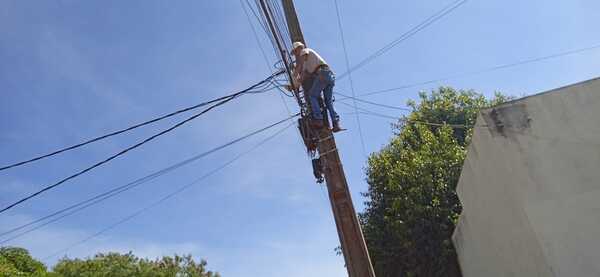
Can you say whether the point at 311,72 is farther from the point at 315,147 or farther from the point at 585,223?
the point at 585,223

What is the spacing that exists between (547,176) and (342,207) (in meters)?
4.19

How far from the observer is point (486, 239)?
968 cm

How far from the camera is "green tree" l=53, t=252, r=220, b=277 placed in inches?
770

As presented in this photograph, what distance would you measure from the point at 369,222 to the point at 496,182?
747 cm

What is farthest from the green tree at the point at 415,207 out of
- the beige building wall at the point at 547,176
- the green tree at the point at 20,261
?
the green tree at the point at 20,261

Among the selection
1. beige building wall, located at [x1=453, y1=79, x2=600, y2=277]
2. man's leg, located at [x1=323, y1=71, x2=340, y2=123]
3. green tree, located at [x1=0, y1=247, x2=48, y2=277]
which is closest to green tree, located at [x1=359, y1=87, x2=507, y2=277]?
beige building wall, located at [x1=453, y1=79, x2=600, y2=277]

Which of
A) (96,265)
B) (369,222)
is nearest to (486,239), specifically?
(369,222)

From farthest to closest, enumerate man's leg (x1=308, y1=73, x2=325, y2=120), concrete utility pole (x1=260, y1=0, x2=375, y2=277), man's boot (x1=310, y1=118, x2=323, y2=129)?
man's leg (x1=308, y1=73, x2=325, y2=120), man's boot (x1=310, y1=118, x2=323, y2=129), concrete utility pole (x1=260, y1=0, x2=375, y2=277)

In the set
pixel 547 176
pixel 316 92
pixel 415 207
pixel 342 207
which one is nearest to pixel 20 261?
pixel 415 207

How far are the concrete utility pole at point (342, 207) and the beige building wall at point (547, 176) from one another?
3755mm

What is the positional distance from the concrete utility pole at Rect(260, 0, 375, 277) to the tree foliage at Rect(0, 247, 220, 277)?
16.8m

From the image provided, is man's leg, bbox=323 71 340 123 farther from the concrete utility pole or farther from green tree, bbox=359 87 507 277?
green tree, bbox=359 87 507 277

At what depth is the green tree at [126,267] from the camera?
1956 centimetres

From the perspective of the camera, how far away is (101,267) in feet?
70.5
